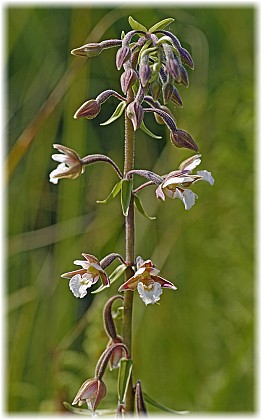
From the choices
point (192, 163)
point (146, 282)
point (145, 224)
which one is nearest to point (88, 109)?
point (192, 163)

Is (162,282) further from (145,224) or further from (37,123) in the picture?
(145,224)

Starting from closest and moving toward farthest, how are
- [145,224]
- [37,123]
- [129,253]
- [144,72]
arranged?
[144,72] → [129,253] → [37,123] → [145,224]

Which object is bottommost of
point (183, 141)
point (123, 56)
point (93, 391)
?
point (93, 391)

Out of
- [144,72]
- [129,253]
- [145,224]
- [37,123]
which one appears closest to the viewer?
[144,72]

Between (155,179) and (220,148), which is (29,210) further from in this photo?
(155,179)

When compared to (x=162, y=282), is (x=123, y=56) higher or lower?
higher

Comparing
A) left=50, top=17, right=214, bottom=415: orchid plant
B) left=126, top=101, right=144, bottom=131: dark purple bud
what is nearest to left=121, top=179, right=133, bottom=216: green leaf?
left=50, top=17, right=214, bottom=415: orchid plant

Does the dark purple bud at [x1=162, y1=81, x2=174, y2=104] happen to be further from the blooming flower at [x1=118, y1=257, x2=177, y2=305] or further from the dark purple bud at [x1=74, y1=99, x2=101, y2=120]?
the blooming flower at [x1=118, y1=257, x2=177, y2=305]

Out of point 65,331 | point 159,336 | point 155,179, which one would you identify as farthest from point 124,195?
point 159,336
